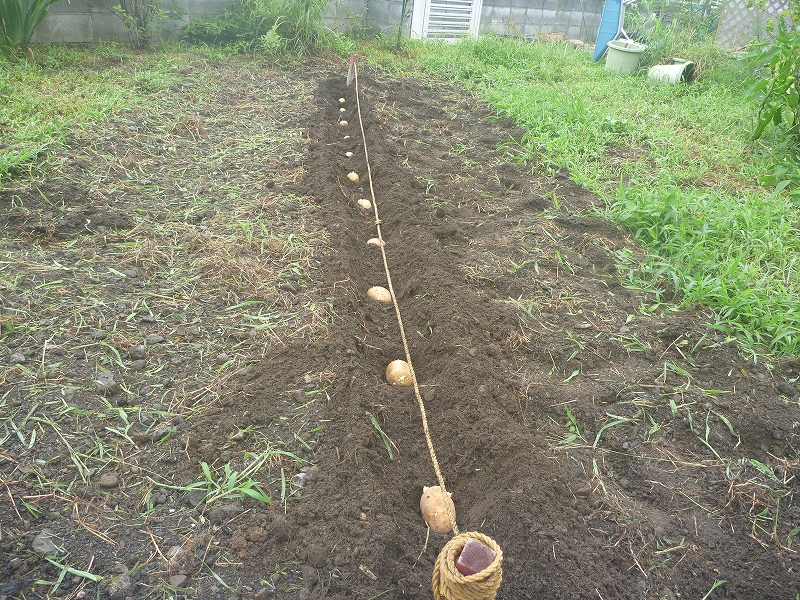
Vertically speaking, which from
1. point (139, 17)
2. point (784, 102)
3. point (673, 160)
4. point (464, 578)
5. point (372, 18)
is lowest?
point (464, 578)

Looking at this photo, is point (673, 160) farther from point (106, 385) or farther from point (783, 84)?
point (106, 385)

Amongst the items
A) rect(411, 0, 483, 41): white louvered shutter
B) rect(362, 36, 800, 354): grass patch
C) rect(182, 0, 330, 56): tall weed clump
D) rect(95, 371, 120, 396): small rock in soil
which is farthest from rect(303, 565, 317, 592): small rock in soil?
rect(411, 0, 483, 41): white louvered shutter

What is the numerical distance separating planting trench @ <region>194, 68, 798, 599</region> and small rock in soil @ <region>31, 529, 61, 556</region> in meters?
0.54

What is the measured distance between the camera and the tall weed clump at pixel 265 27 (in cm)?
741

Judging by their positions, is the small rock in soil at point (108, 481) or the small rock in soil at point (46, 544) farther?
the small rock in soil at point (108, 481)

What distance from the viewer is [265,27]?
7703 millimetres

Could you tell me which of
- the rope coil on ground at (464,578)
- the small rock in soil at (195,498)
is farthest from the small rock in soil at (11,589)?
the rope coil on ground at (464,578)

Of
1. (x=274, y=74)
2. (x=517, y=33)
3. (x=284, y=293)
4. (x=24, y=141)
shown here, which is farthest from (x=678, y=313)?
Result: (x=517, y=33)

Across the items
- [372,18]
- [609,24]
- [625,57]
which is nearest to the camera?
[625,57]

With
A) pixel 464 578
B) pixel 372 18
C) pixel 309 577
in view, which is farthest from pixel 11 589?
pixel 372 18

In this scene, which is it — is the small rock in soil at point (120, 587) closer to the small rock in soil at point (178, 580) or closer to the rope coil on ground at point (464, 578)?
the small rock in soil at point (178, 580)

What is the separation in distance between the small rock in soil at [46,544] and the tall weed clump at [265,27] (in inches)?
273

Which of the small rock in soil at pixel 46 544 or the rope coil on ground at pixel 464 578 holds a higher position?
the rope coil on ground at pixel 464 578

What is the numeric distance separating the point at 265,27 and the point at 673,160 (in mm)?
5706
